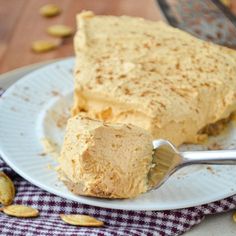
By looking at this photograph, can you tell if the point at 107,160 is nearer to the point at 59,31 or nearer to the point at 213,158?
the point at 213,158

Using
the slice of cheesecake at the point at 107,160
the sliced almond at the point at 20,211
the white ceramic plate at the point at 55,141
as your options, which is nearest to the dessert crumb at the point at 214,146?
the white ceramic plate at the point at 55,141

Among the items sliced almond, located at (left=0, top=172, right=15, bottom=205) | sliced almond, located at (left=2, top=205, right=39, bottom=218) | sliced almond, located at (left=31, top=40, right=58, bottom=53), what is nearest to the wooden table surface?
sliced almond, located at (left=31, top=40, right=58, bottom=53)

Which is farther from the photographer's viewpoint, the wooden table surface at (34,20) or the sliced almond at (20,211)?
the wooden table surface at (34,20)

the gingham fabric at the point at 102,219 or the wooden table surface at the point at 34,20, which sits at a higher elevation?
the gingham fabric at the point at 102,219

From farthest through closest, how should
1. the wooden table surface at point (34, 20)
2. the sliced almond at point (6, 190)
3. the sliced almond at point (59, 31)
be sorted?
the sliced almond at point (59, 31), the wooden table surface at point (34, 20), the sliced almond at point (6, 190)

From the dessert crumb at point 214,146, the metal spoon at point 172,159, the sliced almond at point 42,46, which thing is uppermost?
the metal spoon at point 172,159

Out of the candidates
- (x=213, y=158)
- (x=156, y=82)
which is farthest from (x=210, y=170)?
(x=156, y=82)

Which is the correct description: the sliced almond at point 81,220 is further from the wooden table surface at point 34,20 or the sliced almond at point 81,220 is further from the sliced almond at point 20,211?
the wooden table surface at point 34,20

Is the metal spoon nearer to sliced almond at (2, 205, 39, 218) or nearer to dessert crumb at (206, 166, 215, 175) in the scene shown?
dessert crumb at (206, 166, 215, 175)
